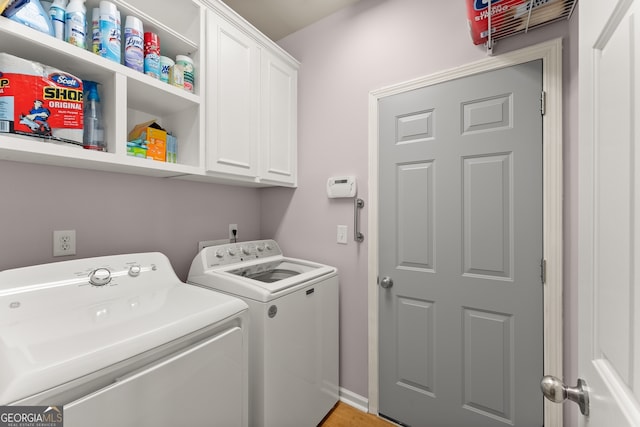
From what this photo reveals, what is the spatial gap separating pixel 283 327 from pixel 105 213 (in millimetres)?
1081

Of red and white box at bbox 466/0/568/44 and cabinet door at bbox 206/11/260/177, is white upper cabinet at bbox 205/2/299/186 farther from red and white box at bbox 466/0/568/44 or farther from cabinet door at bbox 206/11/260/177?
red and white box at bbox 466/0/568/44

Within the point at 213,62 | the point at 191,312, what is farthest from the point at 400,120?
the point at 191,312

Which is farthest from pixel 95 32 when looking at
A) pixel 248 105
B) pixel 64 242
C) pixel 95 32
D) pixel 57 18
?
pixel 64 242

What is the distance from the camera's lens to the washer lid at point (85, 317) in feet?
2.13

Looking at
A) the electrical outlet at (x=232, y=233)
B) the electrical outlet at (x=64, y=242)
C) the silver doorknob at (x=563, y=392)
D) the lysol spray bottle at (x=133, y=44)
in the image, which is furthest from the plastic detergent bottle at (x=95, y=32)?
the silver doorknob at (x=563, y=392)

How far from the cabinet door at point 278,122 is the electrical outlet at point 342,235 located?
0.52 meters

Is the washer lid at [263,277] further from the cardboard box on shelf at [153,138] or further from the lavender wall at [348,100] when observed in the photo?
the cardboard box on shelf at [153,138]

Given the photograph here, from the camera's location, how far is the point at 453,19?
5.09 ft

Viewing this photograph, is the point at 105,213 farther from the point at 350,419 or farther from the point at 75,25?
the point at 350,419

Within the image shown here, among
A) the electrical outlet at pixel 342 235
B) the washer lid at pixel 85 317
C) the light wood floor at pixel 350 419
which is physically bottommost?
the light wood floor at pixel 350 419

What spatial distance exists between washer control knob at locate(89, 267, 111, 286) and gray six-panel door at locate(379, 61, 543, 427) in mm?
1437

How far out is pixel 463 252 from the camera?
1511mm

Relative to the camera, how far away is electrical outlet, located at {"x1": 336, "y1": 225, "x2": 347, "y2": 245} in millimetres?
1929

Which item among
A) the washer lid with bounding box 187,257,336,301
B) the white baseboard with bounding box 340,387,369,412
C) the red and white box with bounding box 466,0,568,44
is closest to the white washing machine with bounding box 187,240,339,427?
the washer lid with bounding box 187,257,336,301
